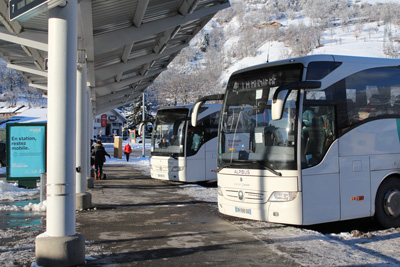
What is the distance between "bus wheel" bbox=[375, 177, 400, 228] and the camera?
891 centimetres

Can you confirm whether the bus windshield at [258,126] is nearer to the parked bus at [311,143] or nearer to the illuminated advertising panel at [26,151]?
the parked bus at [311,143]

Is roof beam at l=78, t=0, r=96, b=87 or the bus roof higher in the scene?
roof beam at l=78, t=0, r=96, b=87

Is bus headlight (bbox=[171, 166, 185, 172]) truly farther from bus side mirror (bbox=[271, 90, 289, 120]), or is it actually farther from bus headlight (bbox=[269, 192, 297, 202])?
bus side mirror (bbox=[271, 90, 289, 120])

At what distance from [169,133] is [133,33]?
19.3ft

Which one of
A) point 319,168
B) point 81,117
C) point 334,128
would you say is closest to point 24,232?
point 81,117

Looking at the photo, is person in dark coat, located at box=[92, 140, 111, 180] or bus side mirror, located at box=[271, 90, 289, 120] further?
person in dark coat, located at box=[92, 140, 111, 180]

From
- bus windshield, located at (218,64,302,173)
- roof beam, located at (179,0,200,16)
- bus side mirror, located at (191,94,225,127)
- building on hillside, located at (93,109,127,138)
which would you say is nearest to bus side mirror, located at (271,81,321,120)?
bus windshield, located at (218,64,302,173)

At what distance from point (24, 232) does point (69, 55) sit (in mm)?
3931

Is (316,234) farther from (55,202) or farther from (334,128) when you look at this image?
(55,202)

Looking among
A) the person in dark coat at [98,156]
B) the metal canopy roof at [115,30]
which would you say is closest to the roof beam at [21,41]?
the metal canopy roof at [115,30]

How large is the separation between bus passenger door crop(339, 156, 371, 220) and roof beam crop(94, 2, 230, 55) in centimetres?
667

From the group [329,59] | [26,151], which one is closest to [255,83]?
[329,59]

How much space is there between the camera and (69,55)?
588 cm

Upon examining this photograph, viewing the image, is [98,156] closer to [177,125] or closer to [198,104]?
[177,125]
